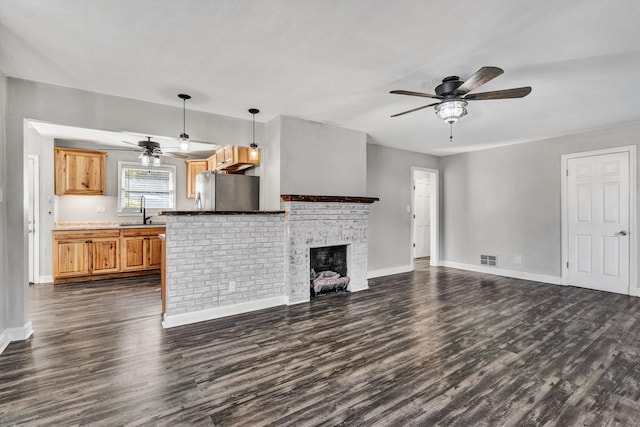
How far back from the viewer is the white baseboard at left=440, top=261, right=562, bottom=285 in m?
5.27

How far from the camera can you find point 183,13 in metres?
2.03

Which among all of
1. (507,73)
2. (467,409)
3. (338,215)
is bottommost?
(467,409)

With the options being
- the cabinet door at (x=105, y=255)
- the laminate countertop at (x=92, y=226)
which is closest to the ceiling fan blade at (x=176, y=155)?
the laminate countertop at (x=92, y=226)

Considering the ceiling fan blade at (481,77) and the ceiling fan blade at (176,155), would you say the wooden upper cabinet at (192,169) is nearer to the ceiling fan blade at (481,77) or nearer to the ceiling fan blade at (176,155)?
the ceiling fan blade at (176,155)

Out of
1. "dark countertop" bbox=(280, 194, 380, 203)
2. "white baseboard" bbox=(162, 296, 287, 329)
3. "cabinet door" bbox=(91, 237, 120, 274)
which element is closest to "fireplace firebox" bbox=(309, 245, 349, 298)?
"white baseboard" bbox=(162, 296, 287, 329)

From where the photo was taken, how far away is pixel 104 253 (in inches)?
215

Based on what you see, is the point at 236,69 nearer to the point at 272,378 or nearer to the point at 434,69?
the point at 434,69

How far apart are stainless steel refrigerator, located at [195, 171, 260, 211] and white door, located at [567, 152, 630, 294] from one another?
516 centimetres

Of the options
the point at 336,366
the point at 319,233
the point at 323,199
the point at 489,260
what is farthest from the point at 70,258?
the point at 489,260

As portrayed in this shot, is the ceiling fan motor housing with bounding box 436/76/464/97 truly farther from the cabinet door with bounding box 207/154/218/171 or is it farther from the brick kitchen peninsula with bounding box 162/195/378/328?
the cabinet door with bounding box 207/154/218/171

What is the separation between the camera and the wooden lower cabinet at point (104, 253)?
518 centimetres

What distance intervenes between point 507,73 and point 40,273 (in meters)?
7.30

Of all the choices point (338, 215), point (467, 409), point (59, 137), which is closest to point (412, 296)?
point (338, 215)

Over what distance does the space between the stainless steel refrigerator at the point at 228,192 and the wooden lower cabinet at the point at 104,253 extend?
75.7 inches
